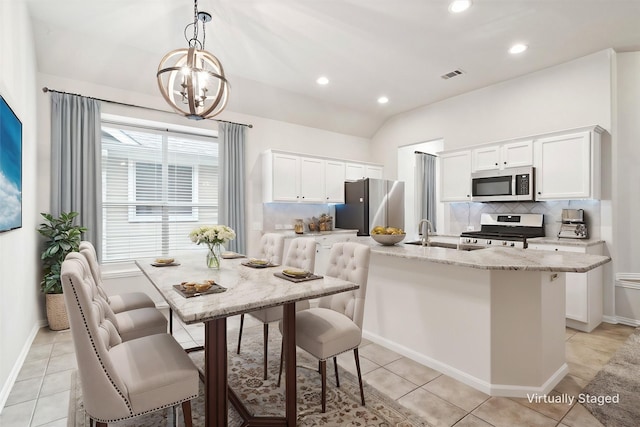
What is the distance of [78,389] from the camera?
7.59ft

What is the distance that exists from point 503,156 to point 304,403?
13.0ft

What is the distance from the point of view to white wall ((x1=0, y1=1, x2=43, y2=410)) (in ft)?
7.13

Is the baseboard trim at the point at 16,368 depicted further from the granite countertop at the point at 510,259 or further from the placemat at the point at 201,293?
the granite countertop at the point at 510,259

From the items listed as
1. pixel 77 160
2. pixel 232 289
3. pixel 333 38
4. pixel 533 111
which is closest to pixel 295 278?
pixel 232 289

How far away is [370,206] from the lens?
5496 millimetres

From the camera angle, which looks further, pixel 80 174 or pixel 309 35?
pixel 80 174

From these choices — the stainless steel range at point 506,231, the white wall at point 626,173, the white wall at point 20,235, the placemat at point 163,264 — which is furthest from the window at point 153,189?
the white wall at point 626,173

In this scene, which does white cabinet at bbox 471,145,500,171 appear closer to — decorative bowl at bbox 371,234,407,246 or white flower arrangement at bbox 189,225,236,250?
decorative bowl at bbox 371,234,407,246

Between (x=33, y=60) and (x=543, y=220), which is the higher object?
(x=33, y=60)

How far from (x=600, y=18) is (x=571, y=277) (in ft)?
8.62

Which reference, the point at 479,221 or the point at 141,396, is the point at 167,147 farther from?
the point at 479,221

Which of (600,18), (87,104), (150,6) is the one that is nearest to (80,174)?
(87,104)

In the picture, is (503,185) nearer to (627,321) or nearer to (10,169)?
(627,321)

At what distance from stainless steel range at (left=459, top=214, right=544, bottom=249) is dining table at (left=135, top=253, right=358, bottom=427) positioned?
9.14ft
